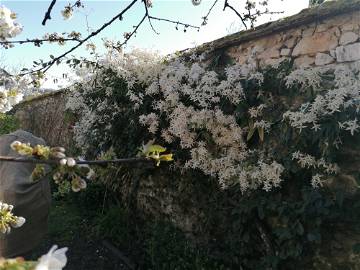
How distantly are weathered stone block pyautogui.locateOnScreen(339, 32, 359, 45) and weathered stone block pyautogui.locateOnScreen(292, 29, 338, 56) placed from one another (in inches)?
2.1

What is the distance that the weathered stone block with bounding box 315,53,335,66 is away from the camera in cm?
387

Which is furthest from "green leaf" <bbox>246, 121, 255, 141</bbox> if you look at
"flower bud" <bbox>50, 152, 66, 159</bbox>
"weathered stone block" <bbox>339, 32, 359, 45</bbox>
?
"flower bud" <bbox>50, 152, 66, 159</bbox>

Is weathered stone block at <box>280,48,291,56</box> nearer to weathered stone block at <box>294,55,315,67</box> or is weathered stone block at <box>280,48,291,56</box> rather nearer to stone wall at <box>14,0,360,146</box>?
stone wall at <box>14,0,360,146</box>

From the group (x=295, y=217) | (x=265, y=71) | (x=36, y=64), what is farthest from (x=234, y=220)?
(x=36, y=64)

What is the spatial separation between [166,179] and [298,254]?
2.00 m

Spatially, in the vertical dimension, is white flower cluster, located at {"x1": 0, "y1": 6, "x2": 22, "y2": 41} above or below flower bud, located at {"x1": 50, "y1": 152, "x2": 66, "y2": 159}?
above

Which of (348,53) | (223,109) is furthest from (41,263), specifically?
(223,109)

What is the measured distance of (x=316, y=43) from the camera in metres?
4.00

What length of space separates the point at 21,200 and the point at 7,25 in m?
1.86

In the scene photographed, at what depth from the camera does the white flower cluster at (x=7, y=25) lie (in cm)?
224

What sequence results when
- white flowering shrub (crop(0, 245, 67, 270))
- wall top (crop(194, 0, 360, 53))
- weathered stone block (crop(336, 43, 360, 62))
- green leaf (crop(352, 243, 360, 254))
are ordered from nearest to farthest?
white flowering shrub (crop(0, 245, 67, 270)), green leaf (crop(352, 243, 360, 254)), weathered stone block (crop(336, 43, 360, 62)), wall top (crop(194, 0, 360, 53))

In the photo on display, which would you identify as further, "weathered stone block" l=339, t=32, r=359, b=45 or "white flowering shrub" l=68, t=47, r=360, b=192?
"weathered stone block" l=339, t=32, r=359, b=45

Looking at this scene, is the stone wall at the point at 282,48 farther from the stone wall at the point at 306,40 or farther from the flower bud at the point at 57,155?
the flower bud at the point at 57,155

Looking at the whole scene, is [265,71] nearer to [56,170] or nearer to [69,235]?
[56,170]
